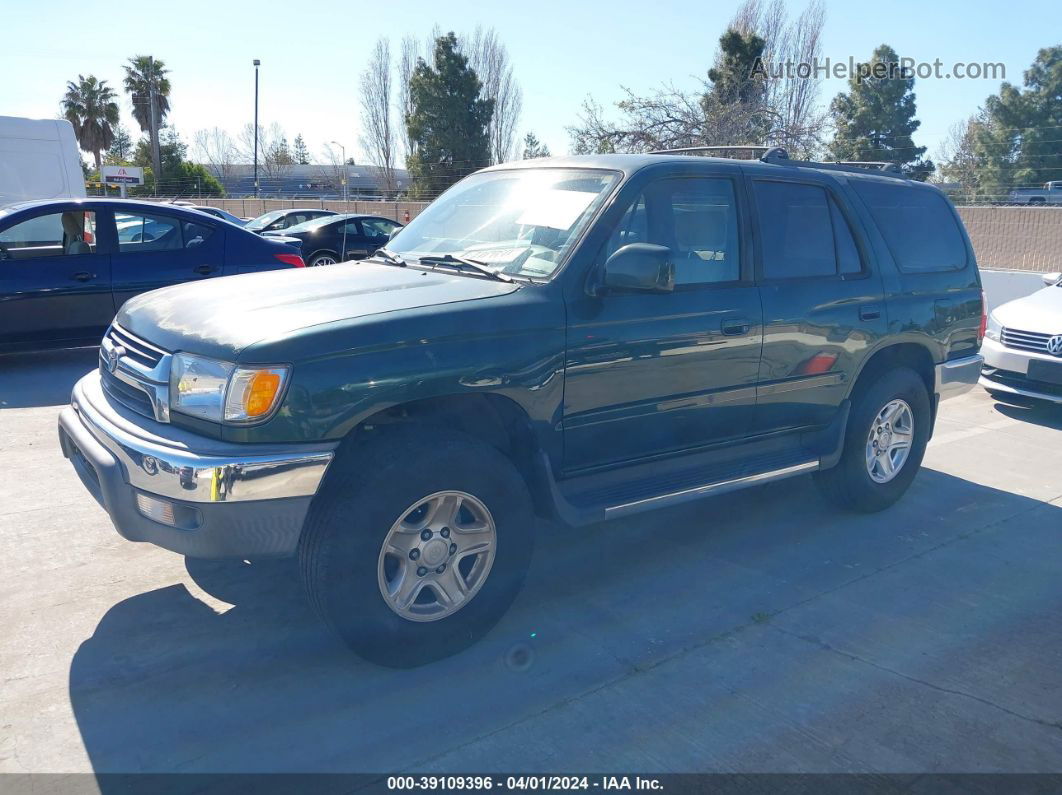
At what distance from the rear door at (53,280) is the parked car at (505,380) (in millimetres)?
4633

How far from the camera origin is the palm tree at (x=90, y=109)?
4938 centimetres

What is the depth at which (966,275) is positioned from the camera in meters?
5.63

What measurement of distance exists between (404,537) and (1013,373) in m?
6.79

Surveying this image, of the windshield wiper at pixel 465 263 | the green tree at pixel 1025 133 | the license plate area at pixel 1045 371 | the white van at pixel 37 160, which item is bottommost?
the license plate area at pixel 1045 371

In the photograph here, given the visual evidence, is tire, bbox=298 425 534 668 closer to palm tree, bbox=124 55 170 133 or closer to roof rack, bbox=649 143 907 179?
roof rack, bbox=649 143 907 179

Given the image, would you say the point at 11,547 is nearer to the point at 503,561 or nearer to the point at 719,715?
the point at 503,561

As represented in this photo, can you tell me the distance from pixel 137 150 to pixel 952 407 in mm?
51169

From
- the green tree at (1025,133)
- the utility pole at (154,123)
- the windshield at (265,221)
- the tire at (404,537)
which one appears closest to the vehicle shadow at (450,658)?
the tire at (404,537)

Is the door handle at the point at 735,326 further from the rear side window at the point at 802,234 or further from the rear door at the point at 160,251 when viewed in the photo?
the rear door at the point at 160,251

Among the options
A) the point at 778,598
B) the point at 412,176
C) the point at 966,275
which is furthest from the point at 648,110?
the point at 412,176

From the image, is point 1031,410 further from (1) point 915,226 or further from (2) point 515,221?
(2) point 515,221

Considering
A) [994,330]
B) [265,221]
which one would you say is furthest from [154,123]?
[994,330]

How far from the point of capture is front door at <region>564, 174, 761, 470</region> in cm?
382

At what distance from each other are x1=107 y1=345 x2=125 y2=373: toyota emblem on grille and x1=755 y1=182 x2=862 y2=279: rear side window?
10.1 ft
